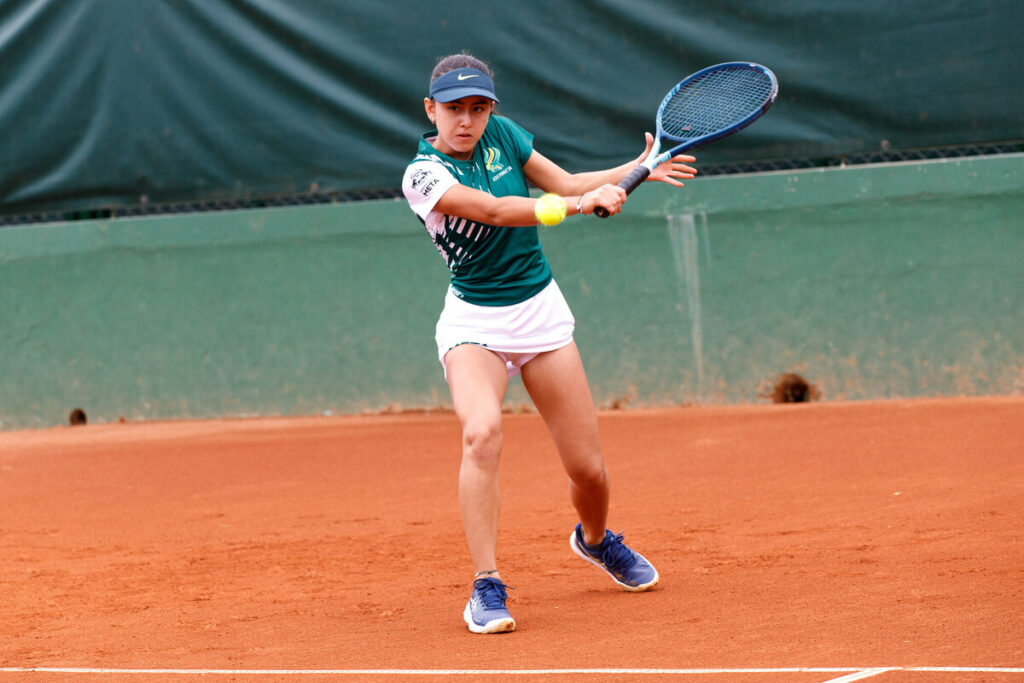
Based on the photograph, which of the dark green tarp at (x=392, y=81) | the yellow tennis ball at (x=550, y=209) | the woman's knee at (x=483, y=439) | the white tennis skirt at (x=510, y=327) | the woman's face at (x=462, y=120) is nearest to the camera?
the yellow tennis ball at (x=550, y=209)

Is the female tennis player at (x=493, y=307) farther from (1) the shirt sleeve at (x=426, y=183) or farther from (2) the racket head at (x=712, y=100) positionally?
(2) the racket head at (x=712, y=100)

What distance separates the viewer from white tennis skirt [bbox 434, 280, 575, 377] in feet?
12.5

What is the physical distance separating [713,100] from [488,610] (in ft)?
7.24

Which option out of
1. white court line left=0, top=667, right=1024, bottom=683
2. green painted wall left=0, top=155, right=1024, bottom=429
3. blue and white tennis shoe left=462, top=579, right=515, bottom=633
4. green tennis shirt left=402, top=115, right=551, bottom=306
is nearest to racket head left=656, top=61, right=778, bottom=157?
green tennis shirt left=402, top=115, right=551, bottom=306

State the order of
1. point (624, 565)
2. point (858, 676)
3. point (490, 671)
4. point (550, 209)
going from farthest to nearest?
point (624, 565)
point (550, 209)
point (490, 671)
point (858, 676)

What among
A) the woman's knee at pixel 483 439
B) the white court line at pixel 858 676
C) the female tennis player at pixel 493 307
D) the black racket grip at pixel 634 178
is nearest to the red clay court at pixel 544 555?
the white court line at pixel 858 676

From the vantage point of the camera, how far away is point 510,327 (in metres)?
3.81

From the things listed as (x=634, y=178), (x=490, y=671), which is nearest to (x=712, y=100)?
(x=634, y=178)

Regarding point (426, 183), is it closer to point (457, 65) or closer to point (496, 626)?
point (457, 65)

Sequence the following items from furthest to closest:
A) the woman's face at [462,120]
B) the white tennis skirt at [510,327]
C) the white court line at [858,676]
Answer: the white tennis skirt at [510,327]
the woman's face at [462,120]
the white court line at [858,676]

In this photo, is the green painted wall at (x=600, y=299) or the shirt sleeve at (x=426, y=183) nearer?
the shirt sleeve at (x=426, y=183)

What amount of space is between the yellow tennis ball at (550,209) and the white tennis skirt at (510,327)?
394 mm

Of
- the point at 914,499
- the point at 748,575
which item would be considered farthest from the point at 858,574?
the point at 914,499

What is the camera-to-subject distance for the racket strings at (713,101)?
15.1 ft
